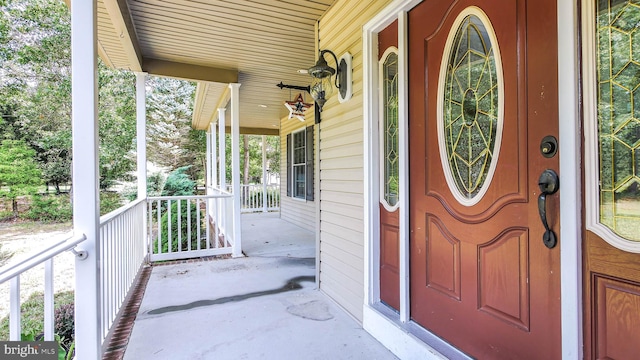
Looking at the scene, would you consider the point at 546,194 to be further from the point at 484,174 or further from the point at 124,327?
the point at 124,327

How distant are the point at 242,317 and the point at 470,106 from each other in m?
2.31

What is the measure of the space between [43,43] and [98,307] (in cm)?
1150

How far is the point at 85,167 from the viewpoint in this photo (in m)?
1.74

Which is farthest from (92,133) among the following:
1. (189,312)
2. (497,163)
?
(497,163)

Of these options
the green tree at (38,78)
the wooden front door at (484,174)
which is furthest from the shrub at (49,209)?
the wooden front door at (484,174)

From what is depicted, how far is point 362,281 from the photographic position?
2525 millimetres

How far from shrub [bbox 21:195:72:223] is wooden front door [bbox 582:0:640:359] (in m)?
13.7

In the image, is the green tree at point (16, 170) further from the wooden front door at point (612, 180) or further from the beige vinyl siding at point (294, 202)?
the wooden front door at point (612, 180)

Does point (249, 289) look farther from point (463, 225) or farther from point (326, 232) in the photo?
point (463, 225)

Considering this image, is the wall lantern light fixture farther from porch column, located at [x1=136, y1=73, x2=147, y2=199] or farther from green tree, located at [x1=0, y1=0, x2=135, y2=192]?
green tree, located at [x1=0, y1=0, x2=135, y2=192]

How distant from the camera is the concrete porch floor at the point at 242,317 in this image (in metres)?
2.15

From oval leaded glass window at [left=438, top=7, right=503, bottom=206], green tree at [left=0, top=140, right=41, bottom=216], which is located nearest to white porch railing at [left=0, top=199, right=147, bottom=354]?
oval leaded glass window at [left=438, top=7, right=503, bottom=206]
